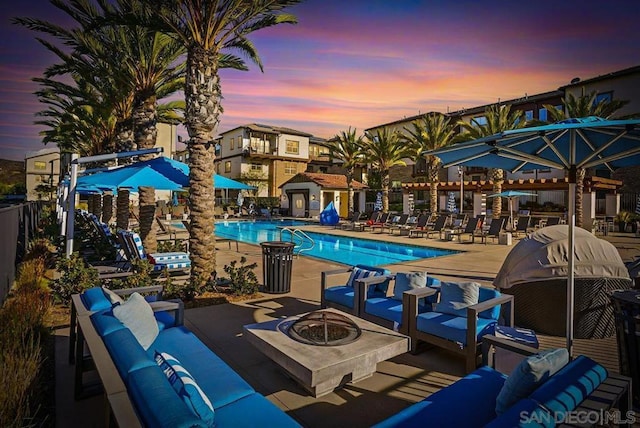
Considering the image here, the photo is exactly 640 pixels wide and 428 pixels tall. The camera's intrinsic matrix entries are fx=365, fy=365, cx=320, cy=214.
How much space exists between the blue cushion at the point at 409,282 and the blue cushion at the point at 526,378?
2938mm

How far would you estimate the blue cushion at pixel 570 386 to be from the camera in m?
1.95

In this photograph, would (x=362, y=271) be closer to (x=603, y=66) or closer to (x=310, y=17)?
(x=310, y=17)

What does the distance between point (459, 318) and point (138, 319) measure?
147 inches

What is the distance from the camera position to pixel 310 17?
1302 cm

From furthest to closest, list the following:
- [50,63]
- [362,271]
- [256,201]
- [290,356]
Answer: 1. [256,201]
2. [50,63]
3. [362,271]
4. [290,356]

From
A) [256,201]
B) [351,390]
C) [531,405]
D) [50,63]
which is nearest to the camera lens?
[531,405]

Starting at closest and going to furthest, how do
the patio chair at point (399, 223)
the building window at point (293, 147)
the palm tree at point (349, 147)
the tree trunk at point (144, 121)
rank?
the tree trunk at point (144, 121) < the patio chair at point (399, 223) < the palm tree at point (349, 147) < the building window at point (293, 147)

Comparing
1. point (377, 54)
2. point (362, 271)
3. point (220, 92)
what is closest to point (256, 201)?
point (377, 54)

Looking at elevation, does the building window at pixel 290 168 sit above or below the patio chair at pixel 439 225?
above

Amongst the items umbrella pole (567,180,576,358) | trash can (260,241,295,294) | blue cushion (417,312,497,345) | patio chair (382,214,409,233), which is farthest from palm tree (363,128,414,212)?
umbrella pole (567,180,576,358)

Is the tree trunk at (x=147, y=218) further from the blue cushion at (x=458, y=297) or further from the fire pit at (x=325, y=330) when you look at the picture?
the blue cushion at (x=458, y=297)

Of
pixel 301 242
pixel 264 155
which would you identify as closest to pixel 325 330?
pixel 301 242

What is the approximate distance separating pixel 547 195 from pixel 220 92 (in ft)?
114

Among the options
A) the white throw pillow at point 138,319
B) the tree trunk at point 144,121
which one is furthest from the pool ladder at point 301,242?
the white throw pillow at point 138,319
